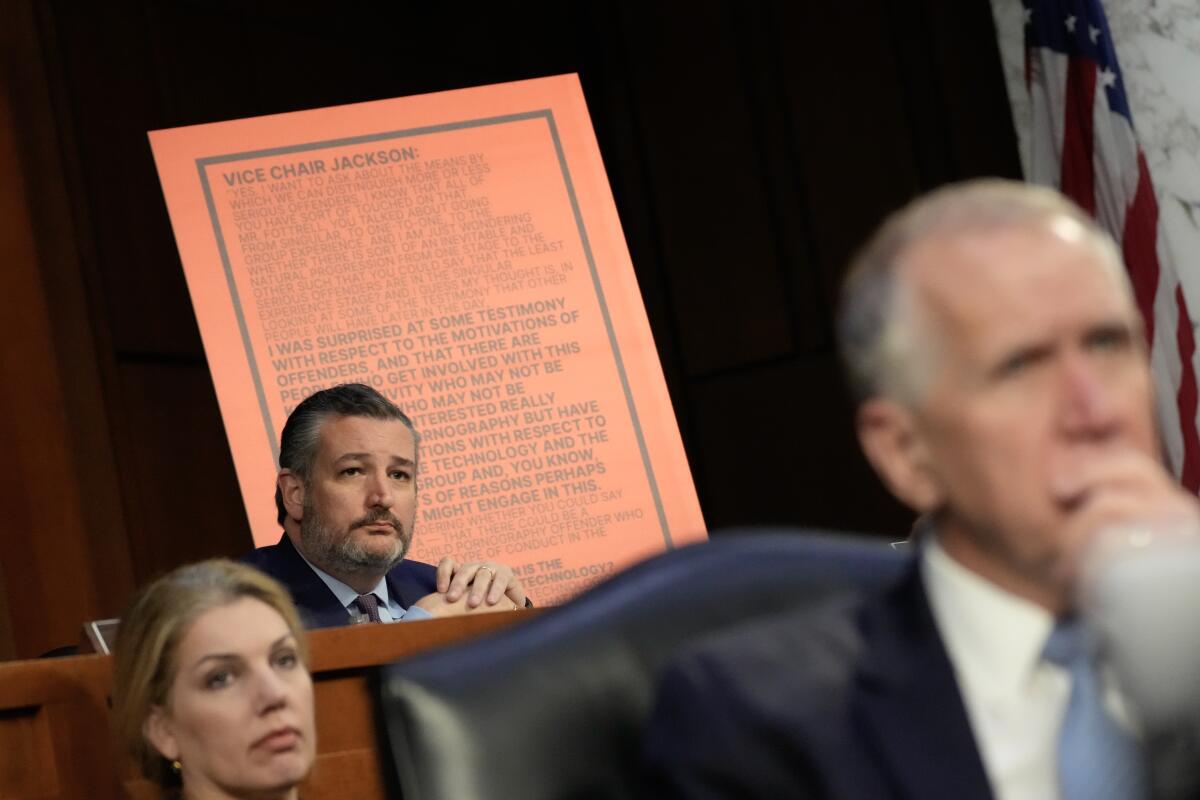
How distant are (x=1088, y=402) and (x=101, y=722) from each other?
210 cm

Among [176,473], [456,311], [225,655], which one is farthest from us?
[176,473]

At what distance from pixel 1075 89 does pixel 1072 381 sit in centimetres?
513

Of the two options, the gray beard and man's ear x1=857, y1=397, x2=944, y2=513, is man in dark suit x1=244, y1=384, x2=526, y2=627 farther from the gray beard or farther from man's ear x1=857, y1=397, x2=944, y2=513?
man's ear x1=857, y1=397, x2=944, y2=513

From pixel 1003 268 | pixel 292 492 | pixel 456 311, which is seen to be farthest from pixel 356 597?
pixel 1003 268

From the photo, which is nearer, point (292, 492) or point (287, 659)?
point (287, 659)

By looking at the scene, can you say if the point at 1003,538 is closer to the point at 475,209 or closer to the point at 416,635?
the point at 416,635

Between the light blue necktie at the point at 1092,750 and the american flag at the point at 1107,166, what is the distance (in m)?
4.72

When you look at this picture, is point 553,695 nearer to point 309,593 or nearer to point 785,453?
point 309,593

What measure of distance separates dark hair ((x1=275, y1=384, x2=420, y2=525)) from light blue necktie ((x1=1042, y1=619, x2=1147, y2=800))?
9.51 ft

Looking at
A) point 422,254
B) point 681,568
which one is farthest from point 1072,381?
point 422,254

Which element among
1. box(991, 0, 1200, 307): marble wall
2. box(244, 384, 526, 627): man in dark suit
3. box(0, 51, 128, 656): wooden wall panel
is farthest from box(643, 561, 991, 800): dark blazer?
box(991, 0, 1200, 307): marble wall

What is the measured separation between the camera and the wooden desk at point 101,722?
2773mm

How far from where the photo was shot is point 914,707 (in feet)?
4.00

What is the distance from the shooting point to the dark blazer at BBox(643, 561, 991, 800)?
120cm
